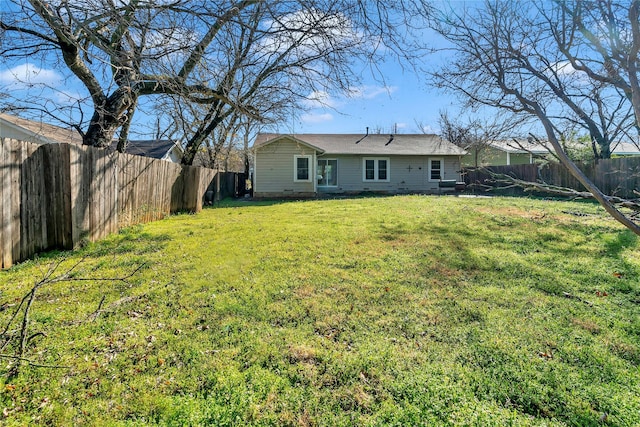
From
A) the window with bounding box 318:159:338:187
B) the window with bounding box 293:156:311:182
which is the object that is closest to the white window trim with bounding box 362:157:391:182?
the window with bounding box 318:159:338:187

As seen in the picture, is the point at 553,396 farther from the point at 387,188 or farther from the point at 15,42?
the point at 387,188

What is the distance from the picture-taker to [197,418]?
6.59 ft

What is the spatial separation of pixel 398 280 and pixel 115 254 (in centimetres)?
449

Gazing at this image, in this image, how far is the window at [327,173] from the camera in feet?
63.3

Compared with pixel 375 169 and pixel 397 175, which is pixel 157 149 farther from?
pixel 397 175

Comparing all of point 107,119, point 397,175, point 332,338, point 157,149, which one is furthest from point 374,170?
point 332,338

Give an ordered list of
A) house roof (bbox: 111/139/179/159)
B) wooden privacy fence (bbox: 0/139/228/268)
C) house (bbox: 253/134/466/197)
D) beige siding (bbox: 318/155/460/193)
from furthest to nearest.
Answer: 1. beige siding (bbox: 318/155/460/193)
2. house (bbox: 253/134/466/197)
3. house roof (bbox: 111/139/179/159)
4. wooden privacy fence (bbox: 0/139/228/268)

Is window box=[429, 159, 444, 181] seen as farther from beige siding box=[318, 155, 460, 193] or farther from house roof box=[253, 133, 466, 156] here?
house roof box=[253, 133, 466, 156]

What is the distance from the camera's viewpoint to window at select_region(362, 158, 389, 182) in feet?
63.2

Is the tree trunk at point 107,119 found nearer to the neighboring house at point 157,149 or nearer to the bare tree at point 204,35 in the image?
the bare tree at point 204,35

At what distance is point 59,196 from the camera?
5078 millimetres

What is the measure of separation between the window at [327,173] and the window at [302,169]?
1795mm

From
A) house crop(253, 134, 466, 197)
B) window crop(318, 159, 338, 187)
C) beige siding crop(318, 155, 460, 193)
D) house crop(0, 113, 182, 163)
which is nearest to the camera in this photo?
house crop(0, 113, 182, 163)

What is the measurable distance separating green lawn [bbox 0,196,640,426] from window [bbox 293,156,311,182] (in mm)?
12015
